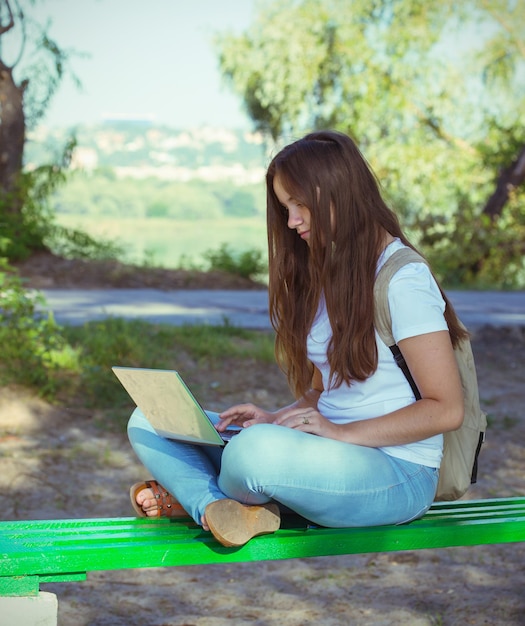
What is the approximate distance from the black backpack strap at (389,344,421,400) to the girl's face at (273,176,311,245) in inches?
14.5

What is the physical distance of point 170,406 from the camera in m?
2.40

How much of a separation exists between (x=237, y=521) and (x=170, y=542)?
6.4 inches

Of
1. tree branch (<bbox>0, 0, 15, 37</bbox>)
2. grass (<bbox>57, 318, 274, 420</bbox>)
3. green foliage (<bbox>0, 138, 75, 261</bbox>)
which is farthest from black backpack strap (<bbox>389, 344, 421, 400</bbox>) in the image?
green foliage (<bbox>0, 138, 75, 261</bbox>)

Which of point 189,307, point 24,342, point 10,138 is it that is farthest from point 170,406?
point 10,138

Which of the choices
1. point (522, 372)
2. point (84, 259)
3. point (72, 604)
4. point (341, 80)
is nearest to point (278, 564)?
point (72, 604)

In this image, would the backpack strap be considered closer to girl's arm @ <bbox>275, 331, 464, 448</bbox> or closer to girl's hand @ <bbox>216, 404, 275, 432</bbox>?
girl's arm @ <bbox>275, 331, 464, 448</bbox>

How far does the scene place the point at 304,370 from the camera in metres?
2.70

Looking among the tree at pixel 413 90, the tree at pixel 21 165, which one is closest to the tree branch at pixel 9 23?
the tree at pixel 21 165

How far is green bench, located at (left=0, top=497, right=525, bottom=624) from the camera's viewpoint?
2119mm

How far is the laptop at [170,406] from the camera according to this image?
2.29 m

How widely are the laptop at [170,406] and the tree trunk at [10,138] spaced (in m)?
6.99

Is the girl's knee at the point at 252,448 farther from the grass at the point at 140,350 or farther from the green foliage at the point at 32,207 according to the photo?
the green foliage at the point at 32,207

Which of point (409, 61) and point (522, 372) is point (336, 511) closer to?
point (522, 372)

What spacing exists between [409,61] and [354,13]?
1.09 metres
